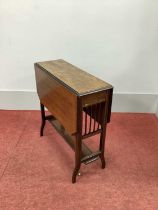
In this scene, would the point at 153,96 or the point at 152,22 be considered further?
the point at 153,96

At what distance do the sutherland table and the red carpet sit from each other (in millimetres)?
154

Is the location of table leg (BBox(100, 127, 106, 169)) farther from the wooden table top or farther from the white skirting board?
the white skirting board

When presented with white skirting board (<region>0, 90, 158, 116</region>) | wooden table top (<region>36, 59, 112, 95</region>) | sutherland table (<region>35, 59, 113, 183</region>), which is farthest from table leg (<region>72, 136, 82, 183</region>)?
white skirting board (<region>0, 90, 158, 116</region>)

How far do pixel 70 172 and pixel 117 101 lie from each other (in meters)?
1.31

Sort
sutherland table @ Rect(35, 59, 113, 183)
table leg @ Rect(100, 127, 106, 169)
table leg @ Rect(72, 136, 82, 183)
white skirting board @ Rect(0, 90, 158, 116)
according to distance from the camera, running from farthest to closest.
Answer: white skirting board @ Rect(0, 90, 158, 116), table leg @ Rect(100, 127, 106, 169), table leg @ Rect(72, 136, 82, 183), sutherland table @ Rect(35, 59, 113, 183)

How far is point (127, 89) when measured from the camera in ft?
9.12

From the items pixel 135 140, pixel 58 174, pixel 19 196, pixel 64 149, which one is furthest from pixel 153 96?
pixel 19 196

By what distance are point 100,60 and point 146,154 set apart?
1.25 metres

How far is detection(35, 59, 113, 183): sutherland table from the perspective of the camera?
1.46 m

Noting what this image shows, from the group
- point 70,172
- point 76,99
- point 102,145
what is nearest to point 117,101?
point 102,145

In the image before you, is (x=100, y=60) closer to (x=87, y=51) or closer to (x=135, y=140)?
(x=87, y=51)

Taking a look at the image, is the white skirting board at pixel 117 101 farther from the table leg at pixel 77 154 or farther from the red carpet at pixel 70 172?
the table leg at pixel 77 154

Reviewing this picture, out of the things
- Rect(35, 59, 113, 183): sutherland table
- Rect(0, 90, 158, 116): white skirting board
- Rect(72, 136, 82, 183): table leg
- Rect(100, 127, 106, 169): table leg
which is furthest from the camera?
Rect(0, 90, 158, 116): white skirting board

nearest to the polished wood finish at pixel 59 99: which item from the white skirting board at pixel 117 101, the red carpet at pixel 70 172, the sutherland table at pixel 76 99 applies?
the sutherland table at pixel 76 99
